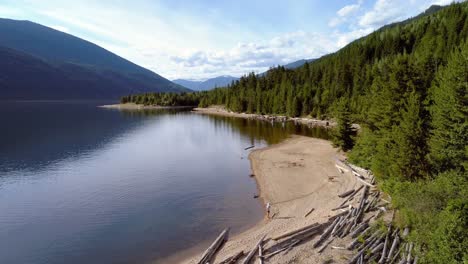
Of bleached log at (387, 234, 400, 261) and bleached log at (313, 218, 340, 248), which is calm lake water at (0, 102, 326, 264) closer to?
bleached log at (313, 218, 340, 248)

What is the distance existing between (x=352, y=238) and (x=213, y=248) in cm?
1042

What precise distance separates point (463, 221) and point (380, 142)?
52.0ft

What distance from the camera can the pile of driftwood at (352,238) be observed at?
18.1 metres

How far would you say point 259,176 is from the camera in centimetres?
4178

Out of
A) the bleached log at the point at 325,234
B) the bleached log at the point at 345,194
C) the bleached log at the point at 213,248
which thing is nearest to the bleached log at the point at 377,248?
the bleached log at the point at 325,234

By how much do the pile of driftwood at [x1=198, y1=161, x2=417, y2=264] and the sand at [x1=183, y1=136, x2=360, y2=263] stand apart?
0.69 m

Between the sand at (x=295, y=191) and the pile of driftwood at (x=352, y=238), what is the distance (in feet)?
2.26

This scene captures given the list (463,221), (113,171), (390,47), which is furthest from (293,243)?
(390,47)

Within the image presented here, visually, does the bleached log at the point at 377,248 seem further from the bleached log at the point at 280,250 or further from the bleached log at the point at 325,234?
the bleached log at the point at 280,250

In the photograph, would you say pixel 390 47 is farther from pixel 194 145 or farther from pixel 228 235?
pixel 228 235

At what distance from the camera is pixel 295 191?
34.7 meters

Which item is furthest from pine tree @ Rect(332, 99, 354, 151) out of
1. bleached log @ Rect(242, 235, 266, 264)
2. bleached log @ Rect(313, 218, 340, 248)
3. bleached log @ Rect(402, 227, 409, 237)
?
bleached log @ Rect(242, 235, 266, 264)

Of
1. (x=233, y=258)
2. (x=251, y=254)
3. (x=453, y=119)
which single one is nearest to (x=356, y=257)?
(x=251, y=254)

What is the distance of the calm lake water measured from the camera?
2392 cm
